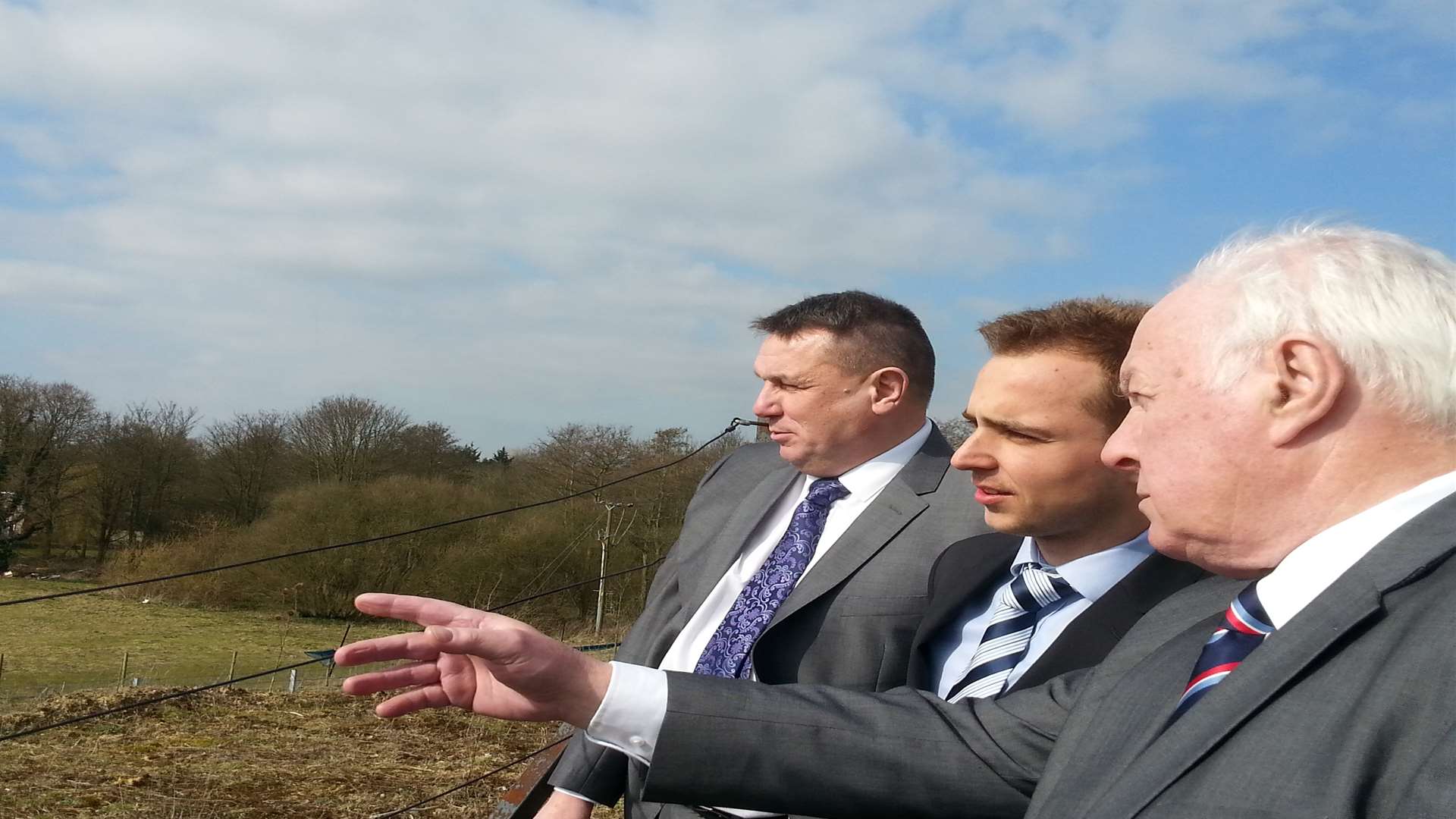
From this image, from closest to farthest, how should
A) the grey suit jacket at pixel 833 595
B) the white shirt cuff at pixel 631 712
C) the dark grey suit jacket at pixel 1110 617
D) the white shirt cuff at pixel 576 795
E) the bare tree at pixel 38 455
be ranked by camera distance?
the white shirt cuff at pixel 631 712, the dark grey suit jacket at pixel 1110 617, the grey suit jacket at pixel 833 595, the white shirt cuff at pixel 576 795, the bare tree at pixel 38 455

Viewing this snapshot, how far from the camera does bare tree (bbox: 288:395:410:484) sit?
119ft

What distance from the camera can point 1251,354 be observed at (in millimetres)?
1274

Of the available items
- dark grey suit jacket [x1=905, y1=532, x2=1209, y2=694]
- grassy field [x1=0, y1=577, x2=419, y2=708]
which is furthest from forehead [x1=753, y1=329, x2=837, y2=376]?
grassy field [x1=0, y1=577, x2=419, y2=708]

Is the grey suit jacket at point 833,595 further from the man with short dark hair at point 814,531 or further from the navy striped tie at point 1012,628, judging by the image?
the navy striped tie at point 1012,628

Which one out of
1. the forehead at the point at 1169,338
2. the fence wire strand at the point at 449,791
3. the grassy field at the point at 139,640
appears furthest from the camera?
the grassy field at the point at 139,640

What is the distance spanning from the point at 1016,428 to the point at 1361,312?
98cm

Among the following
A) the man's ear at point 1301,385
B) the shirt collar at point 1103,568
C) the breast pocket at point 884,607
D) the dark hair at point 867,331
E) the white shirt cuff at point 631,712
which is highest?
the dark hair at point 867,331

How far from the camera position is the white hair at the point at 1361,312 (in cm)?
118

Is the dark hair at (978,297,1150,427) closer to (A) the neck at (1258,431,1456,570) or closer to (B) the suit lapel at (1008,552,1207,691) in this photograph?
(B) the suit lapel at (1008,552,1207,691)

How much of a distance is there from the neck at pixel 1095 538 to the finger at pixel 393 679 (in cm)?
116

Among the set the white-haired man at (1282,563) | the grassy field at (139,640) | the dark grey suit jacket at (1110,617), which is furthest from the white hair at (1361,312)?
the grassy field at (139,640)

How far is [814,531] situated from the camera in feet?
10.1

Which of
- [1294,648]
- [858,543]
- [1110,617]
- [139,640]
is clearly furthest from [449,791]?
[139,640]

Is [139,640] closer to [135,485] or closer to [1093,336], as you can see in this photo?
[135,485]
